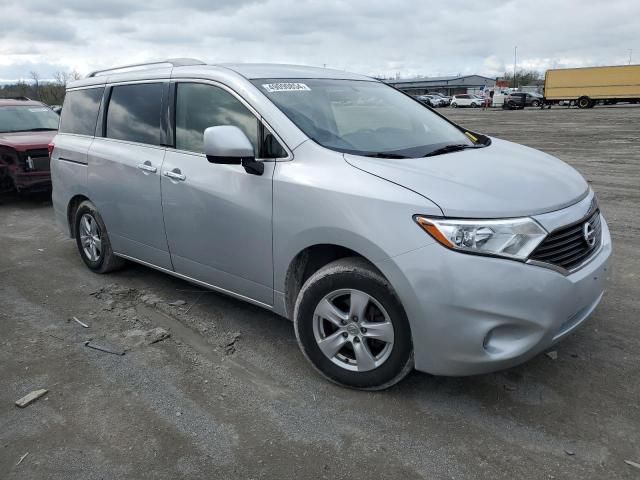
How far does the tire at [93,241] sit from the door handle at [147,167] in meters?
0.99

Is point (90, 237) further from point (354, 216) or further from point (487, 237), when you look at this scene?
point (487, 237)

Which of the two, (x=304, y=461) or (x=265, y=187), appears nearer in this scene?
(x=304, y=461)

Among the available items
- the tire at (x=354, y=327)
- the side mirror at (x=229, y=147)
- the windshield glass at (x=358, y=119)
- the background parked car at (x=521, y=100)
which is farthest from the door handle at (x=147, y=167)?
the background parked car at (x=521, y=100)

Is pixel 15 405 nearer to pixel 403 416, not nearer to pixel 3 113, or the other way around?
pixel 403 416

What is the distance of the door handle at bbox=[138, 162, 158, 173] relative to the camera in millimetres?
4070

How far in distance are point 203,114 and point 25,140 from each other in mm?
6407

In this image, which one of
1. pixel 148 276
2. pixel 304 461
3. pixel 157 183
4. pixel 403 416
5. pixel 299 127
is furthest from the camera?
pixel 148 276

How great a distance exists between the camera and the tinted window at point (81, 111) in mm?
4977

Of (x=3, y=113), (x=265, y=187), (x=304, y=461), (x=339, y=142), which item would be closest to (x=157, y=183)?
(x=265, y=187)

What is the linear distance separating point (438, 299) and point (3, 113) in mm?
9792

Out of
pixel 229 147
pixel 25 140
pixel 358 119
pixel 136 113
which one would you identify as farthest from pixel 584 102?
pixel 229 147

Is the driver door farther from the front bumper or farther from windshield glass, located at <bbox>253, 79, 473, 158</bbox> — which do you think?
the front bumper

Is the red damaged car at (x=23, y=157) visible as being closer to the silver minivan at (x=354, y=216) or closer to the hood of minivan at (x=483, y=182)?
the silver minivan at (x=354, y=216)

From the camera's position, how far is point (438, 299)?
2.60m
